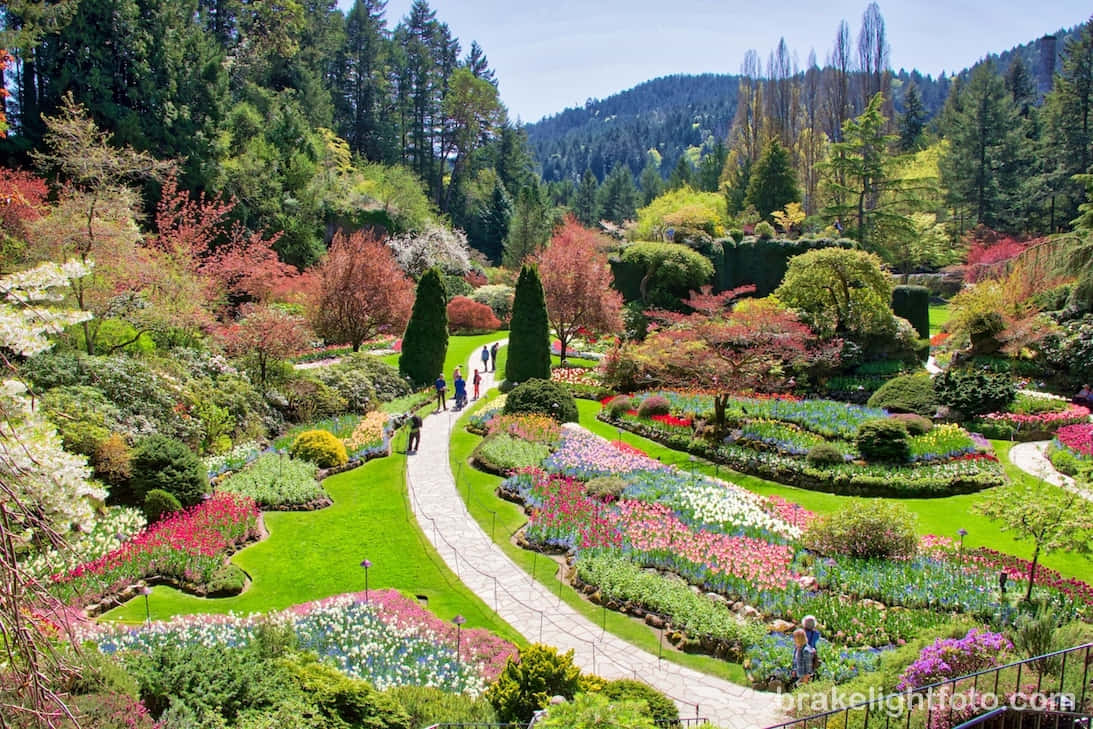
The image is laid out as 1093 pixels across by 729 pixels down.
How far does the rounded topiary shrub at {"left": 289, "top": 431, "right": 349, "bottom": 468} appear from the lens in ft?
57.4

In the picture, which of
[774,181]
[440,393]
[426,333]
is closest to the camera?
[440,393]

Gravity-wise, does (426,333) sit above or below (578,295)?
below

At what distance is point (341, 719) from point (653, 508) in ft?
28.2

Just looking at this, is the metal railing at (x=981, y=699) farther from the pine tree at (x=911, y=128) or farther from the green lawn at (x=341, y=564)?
the pine tree at (x=911, y=128)

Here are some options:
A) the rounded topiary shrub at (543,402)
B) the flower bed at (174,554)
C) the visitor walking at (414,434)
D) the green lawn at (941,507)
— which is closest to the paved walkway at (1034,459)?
the green lawn at (941,507)

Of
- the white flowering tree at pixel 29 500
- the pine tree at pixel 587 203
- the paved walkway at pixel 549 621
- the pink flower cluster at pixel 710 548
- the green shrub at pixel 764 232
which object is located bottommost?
the paved walkway at pixel 549 621

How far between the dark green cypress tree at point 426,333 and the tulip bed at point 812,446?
6.07 metres

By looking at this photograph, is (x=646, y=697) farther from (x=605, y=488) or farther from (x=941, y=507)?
(x=941, y=507)

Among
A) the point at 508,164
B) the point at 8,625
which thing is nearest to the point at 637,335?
the point at 8,625

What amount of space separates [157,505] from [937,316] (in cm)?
4238

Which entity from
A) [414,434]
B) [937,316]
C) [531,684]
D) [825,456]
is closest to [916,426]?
[825,456]

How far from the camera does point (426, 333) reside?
2489 cm

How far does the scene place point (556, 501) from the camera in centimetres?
1514

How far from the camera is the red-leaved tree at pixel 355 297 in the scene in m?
27.4
